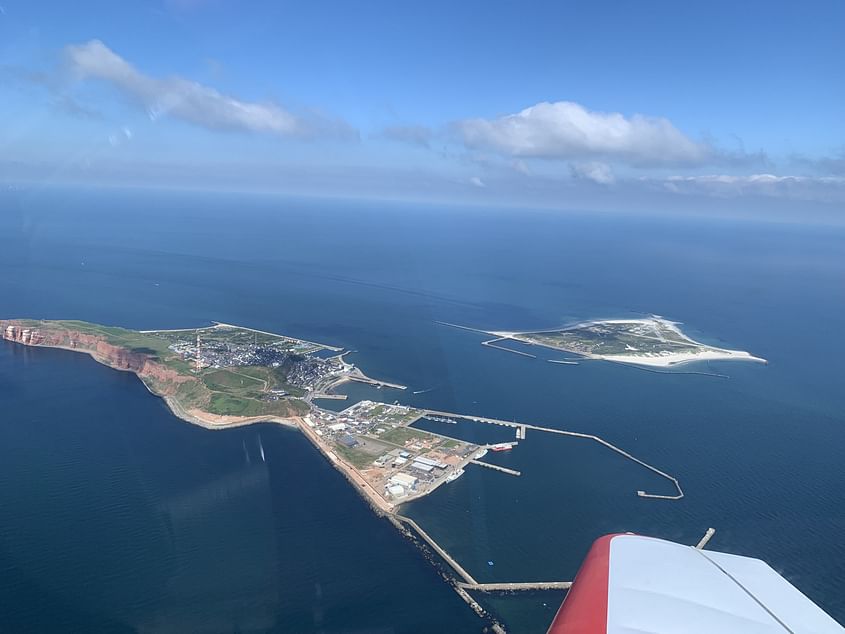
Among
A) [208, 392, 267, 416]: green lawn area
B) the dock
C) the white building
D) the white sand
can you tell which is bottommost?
the dock

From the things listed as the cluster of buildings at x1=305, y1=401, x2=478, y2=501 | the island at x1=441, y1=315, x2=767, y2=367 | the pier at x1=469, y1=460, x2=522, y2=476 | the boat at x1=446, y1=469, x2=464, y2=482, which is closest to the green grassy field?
the cluster of buildings at x1=305, y1=401, x2=478, y2=501

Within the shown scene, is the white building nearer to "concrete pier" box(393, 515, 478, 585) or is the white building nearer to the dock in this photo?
"concrete pier" box(393, 515, 478, 585)

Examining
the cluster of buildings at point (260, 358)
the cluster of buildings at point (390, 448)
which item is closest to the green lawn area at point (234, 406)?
the cluster of buildings at point (390, 448)

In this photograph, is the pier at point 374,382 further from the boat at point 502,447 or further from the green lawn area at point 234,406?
the boat at point 502,447

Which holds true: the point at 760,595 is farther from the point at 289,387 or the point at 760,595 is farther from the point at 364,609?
the point at 289,387

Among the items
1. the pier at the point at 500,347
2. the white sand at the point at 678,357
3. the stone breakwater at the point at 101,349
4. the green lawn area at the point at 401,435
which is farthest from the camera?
the white sand at the point at 678,357

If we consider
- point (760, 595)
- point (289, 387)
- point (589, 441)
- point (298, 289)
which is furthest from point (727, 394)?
point (298, 289)
